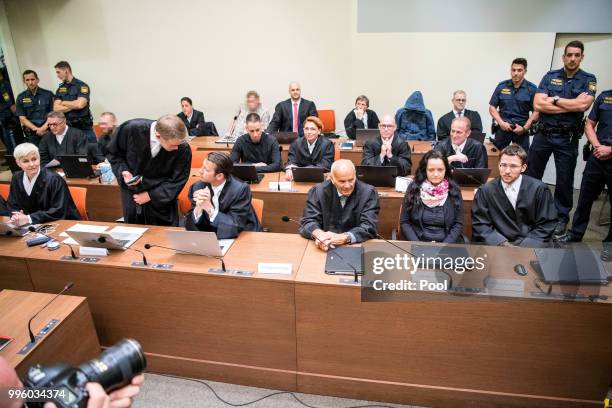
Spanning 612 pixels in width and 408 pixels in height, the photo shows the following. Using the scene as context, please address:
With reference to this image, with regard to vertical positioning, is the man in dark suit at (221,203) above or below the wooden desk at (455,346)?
above

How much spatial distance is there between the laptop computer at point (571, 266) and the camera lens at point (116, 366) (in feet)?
6.15

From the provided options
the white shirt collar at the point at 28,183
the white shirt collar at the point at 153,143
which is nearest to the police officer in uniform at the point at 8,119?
the white shirt collar at the point at 28,183

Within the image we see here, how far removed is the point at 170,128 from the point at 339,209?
4.10ft

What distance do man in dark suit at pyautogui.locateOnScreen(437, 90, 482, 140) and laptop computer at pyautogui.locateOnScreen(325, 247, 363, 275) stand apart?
351 cm

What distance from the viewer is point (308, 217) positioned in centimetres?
267

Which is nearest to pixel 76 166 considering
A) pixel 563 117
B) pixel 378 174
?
pixel 378 174

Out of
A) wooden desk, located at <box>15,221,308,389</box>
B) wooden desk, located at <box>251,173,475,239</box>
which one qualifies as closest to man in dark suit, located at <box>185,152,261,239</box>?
wooden desk, located at <box>15,221,308,389</box>

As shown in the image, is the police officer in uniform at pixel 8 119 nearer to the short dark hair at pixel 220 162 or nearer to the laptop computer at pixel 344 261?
the short dark hair at pixel 220 162

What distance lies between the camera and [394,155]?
13.5 ft

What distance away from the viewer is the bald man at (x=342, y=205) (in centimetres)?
253

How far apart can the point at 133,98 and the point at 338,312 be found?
621 cm

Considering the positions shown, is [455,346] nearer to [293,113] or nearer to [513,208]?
[513,208]

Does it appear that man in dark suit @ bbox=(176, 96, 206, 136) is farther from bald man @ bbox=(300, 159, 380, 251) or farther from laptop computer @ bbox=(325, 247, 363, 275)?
laptop computer @ bbox=(325, 247, 363, 275)

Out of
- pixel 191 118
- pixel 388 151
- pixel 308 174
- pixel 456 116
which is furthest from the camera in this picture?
pixel 191 118
